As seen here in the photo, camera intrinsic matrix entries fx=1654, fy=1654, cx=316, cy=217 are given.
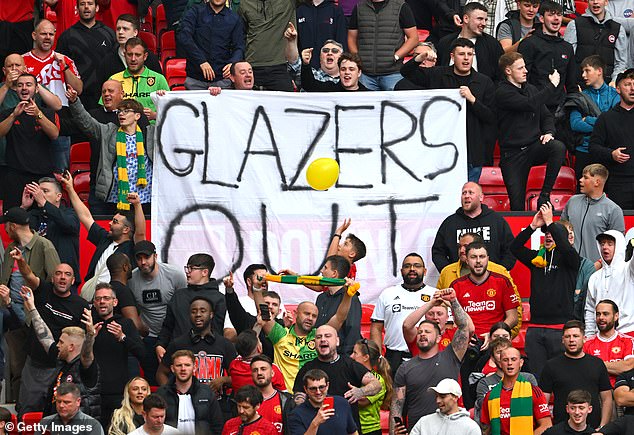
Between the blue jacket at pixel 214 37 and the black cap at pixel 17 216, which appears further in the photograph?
the blue jacket at pixel 214 37

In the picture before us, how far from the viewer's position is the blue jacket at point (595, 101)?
17.7m

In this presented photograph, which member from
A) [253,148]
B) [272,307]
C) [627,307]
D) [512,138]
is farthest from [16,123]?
[627,307]

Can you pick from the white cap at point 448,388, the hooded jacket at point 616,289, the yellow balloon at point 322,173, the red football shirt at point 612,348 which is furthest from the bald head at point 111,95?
the red football shirt at point 612,348

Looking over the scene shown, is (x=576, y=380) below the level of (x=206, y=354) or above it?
below

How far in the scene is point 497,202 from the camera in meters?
17.8

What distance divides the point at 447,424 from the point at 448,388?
0.95 feet

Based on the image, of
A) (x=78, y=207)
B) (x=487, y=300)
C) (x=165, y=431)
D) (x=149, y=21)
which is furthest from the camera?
(x=149, y=21)

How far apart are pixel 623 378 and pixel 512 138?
382cm

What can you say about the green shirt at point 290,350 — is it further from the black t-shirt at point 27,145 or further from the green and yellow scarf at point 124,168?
the black t-shirt at point 27,145

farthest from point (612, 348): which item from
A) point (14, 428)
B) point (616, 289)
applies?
point (14, 428)

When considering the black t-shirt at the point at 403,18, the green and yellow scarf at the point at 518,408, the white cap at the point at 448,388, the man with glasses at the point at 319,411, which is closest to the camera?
the man with glasses at the point at 319,411

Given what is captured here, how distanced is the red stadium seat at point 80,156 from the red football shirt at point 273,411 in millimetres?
5201

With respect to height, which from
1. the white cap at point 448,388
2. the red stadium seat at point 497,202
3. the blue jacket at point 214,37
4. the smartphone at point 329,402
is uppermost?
the blue jacket at point 214,37

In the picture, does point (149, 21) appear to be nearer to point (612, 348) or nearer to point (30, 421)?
point (30, 421)
